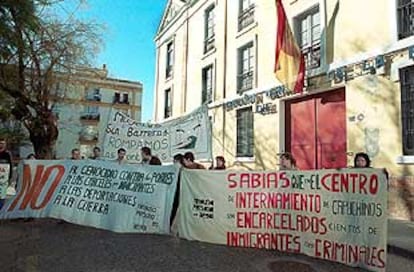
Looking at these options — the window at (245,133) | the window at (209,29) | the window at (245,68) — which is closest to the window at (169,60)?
the window at (209,29)

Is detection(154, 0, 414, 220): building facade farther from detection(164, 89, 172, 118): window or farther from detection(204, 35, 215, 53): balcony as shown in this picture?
detection(164, 89, 172, 118): window

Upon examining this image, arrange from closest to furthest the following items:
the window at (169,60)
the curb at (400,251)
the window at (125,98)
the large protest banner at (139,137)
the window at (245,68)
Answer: the curb at (400,251) → the large protest banner at (139,137) → the window at (245,68) → the window at (169,60) → the window at (125,98)

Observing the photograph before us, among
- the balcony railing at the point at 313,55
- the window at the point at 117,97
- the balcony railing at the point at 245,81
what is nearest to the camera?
the balcony railing at the point at 313,55

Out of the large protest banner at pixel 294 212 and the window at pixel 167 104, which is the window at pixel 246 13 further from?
the large protest banner at pixel 294 212

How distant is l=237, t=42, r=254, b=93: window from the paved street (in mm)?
11245

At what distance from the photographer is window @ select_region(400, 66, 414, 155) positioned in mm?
10359

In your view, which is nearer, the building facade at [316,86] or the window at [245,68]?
the building facade at [316,86]

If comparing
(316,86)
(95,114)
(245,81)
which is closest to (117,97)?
(95,114)

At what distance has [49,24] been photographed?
1499 centimetres

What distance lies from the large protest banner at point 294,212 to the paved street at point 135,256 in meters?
0.25

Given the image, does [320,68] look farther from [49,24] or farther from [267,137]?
[49,24]

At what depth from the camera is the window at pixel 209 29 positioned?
21875 mm

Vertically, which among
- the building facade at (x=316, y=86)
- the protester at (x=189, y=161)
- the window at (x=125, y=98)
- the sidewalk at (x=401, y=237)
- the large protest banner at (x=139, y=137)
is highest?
the window at (x=125, y=98)

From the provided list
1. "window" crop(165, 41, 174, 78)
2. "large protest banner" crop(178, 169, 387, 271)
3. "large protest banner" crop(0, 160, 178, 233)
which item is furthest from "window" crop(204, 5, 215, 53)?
"large protest banner" crop(178, 169, 387, 271)
